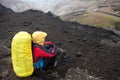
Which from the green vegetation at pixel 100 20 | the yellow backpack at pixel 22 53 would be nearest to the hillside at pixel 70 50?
the yellow backpack at pixel 22 53

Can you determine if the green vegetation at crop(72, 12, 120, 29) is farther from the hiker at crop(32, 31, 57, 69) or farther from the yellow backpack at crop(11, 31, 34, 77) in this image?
the yellow backpack at crop(11, 31, 34, 77)

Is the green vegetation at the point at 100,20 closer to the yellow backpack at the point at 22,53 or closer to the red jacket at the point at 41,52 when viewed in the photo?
the red jacket at the point at 41,52

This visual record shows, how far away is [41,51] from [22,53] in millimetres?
494

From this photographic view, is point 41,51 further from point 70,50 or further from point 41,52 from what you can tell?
point 70,50

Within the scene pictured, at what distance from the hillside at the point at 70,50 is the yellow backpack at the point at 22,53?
1.08 feet

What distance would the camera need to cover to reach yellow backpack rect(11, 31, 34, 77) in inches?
290

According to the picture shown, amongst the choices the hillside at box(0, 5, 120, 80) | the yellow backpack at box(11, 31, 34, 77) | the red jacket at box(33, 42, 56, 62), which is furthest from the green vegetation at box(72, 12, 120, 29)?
the yellow backpack at box(11, 31, 34, 77)

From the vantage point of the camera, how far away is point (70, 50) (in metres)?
9.93

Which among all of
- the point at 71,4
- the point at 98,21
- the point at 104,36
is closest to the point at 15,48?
the point at 104,36

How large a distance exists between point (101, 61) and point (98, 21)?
945 cm

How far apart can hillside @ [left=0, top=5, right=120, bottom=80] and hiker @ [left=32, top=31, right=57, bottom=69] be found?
0.38m

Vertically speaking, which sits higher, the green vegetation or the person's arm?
the green vegetation

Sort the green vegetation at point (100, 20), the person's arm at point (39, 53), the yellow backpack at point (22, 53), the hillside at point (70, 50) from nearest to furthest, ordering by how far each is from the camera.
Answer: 1. the yellow backpack at point (22, 53)
2. the person's arm at point (39, 53)
3. the hillside at point (70, 50)
4. the green vegetation at point (100, 20)

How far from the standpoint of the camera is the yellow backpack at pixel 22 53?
736 cm
